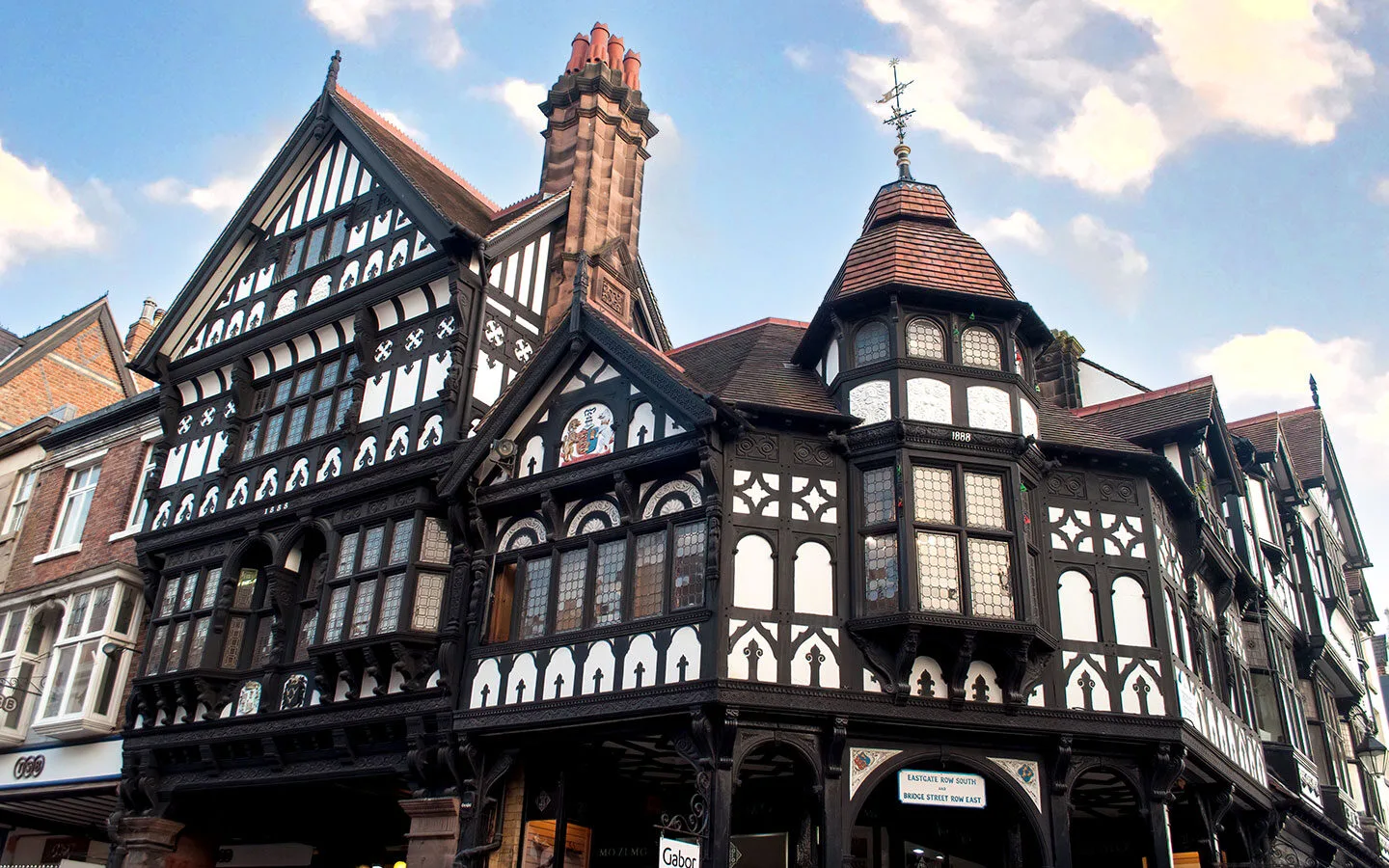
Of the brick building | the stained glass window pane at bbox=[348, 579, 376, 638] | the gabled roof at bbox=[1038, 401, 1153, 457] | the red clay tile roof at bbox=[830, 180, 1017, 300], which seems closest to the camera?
the gabled roof at bbox=[1038, 401, 1153, 457]

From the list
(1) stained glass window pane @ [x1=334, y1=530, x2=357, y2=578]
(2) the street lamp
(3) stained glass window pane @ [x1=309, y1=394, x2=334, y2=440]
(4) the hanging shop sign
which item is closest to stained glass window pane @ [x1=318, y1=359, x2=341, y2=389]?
(3) stained glass window pane @ [x1=309, y1=394, x2=334, y2=440]

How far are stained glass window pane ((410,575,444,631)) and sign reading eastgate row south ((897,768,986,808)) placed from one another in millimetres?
7435

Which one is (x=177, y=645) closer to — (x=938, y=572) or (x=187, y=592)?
(x=187, y=592)

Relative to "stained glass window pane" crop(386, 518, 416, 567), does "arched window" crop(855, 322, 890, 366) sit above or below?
above

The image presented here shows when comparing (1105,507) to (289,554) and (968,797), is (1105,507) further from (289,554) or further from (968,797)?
(289,554)

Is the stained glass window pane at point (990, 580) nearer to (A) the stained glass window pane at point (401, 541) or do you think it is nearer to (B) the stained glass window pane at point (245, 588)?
(A) the stained glass window pane at point (401, 541)

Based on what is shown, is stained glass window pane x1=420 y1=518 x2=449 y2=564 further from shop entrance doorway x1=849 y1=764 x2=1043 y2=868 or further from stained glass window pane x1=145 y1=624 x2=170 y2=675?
shop entrance doorway x1=849 y1=764 x2=1043 y2=868

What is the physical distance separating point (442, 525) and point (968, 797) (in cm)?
895

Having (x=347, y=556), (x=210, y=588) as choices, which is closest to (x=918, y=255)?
(x=347, y=556)

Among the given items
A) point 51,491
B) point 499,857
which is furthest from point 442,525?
point 51,491

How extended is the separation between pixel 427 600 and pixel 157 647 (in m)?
6.78

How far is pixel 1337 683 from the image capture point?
2670 cm

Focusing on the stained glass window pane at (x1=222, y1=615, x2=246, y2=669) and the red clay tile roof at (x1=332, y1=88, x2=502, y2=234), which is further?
the red clay tile roof at (x1=332, y1=88, x2=502, y2=234)

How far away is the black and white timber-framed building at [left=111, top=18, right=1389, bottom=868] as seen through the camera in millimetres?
14508
